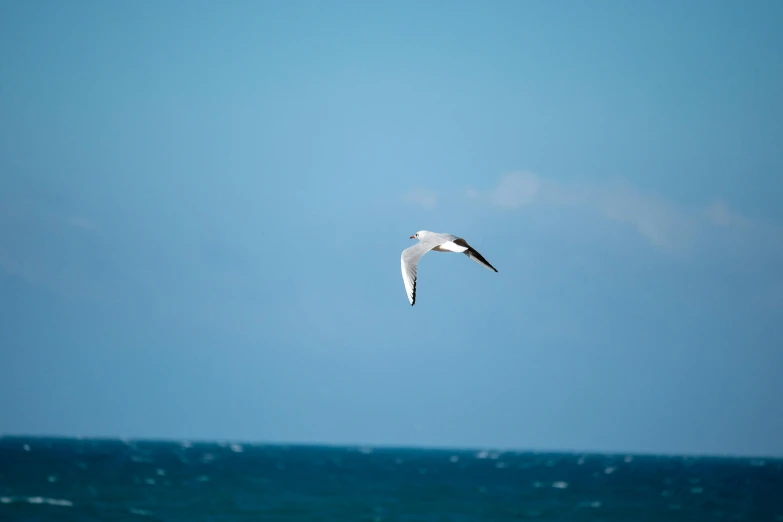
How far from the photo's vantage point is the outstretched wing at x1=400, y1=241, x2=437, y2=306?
41.0 feet

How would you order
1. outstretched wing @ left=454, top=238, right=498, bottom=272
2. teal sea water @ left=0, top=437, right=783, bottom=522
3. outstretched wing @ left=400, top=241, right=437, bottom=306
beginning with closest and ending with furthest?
1. outstretched wing @ left=400, top=241, right=437, bottom=306
2. outstretched wing @ left=454, top=238, right=498, bottom=272
3. teal sea water @ left=0, top=437, right=783, bottom=522

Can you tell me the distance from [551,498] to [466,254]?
126ft

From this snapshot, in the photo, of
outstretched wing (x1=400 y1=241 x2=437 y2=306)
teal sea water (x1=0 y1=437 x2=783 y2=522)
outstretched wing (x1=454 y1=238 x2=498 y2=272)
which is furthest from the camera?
teal sea water (x1=0 y1=437 x2=783 y2=522)

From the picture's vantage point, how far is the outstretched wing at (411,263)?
12.5 meters

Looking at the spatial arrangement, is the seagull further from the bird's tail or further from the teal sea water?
the teal sea water

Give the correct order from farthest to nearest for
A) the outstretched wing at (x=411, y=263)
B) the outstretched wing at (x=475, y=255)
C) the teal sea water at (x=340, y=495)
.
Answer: the teal sea water at (x=340, y=495) → the outstretched wing at (x=475, y=255) → the outstretched wing at (x=411, y=263)

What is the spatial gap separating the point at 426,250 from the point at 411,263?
0.54 m

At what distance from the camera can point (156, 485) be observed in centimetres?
5084

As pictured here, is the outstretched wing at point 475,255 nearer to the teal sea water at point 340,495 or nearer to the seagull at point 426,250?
the seagull at point 426,250

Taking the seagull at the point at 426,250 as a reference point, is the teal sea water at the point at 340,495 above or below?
below

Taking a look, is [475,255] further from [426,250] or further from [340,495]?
[340,495]

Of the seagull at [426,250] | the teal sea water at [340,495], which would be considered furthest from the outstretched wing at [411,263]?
the teal sea water at [340,495]

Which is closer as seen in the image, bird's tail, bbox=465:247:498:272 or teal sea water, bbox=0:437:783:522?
bird's tail, bbox=465:247:498:272

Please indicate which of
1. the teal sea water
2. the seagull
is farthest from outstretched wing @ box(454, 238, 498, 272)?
the teal sea water
